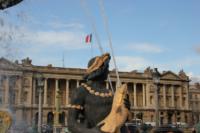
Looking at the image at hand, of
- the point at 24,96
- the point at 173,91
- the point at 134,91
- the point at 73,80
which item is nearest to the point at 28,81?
the point at 24,96

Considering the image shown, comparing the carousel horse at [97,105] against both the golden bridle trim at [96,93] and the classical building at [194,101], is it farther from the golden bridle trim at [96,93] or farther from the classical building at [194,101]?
the classical building at [194,101]

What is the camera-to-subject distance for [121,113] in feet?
10.4

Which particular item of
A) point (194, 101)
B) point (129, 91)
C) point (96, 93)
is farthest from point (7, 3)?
point (194, 101)

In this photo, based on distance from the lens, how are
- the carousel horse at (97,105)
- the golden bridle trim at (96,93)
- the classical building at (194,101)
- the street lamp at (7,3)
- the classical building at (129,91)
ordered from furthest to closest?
the classical building at (194,101) < the classical building at (129,91) < the street lamp at (7,3) < the golden bridle trim at (96,93) < the carousel horse at (97,105)

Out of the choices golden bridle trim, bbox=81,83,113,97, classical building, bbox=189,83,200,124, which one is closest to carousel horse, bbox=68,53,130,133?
golden bridle trim, bbox=81,83,113,97

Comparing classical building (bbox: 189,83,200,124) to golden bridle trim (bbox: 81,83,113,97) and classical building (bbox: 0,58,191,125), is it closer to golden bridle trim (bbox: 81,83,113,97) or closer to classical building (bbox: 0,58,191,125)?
classical building (bbox: 0,58,191,125)

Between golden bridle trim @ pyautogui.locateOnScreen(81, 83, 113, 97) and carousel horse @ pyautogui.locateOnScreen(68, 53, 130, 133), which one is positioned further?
golden bridle trim @ pyautogui.locateOnScreen(81, 83, 113, 97)

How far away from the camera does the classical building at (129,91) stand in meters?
91.0

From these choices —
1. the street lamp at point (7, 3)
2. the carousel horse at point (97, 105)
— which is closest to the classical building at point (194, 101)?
the street lamp at point (7, 3)

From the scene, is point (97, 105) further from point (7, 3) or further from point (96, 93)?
point (7, 3)

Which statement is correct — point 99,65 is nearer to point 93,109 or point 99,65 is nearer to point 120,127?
point 93,109

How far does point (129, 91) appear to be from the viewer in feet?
299

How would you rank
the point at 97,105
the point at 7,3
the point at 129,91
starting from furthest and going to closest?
1. the point at 129,91
2. the point at 7,3
3. the point at 97,105

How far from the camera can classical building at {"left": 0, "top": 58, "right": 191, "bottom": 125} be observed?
3583 inches
